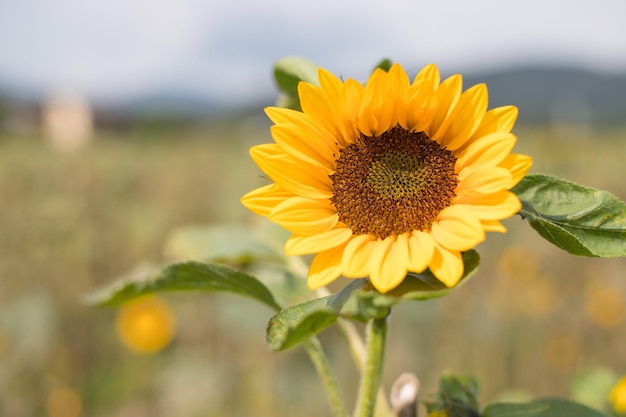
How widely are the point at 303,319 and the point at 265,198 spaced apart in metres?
0.24

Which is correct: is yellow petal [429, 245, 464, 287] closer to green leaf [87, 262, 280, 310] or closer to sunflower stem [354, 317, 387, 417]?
sunflower stem [354, 317, 387, 417]

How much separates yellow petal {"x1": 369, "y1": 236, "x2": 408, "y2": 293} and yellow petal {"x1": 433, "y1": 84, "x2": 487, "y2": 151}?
0.17m

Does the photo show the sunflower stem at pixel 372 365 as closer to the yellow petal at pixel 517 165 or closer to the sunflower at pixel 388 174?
the sunflower at pixel 388 174

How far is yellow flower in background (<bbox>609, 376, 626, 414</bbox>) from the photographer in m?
1.20

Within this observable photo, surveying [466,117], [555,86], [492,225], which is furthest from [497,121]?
[555,86]

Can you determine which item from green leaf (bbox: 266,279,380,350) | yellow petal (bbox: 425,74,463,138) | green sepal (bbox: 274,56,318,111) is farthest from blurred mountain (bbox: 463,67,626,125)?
green leaf (bbox: 266,279,380,350)

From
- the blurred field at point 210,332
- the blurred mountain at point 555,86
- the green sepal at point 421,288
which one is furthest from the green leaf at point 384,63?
the blurred mountain at point 555,86

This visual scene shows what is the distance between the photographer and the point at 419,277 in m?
0.74

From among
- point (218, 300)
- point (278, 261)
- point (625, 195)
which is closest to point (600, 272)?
point (625, 195)

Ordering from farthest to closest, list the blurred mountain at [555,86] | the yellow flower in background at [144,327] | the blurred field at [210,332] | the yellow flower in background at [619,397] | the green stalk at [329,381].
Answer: the blurred mountain at [555,86] < the yellow flower in background at [144,327] < the blurred field at [210,332] < the yellow flower in background at [619,397] < the green stalk at [329,381]

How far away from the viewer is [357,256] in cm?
75

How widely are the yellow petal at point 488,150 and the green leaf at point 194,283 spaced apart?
31cm

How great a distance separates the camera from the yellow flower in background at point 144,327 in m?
3.85

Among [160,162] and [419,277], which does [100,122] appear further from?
[419,277]
